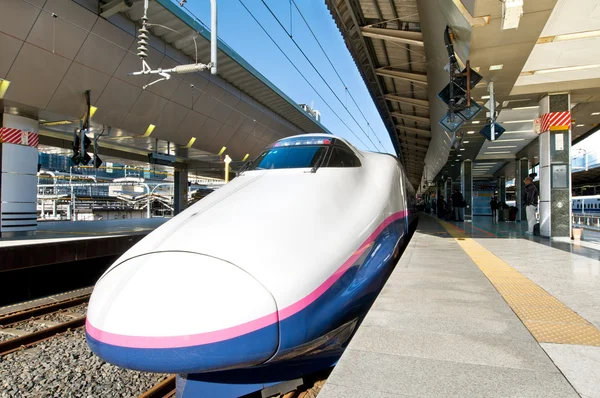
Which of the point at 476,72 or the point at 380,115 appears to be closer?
the point at 476,72

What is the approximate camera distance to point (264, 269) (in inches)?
98.3

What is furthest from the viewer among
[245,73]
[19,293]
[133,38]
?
[245,73]

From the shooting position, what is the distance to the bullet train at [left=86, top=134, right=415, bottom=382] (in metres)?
→ 2.24

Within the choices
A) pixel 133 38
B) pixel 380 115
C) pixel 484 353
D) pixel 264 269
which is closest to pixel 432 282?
pixel 484 353

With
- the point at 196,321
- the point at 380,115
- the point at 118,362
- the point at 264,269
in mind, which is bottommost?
the point at 118,362

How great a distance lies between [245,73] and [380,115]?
6370 millimetres

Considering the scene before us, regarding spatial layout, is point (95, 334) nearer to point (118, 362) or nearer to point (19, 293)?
point (118, 362)

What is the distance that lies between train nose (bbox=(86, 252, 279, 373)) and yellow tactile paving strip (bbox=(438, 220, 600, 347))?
6.33ft

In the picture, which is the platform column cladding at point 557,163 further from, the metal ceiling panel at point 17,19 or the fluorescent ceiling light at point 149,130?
the fluorescent ceiling light at point 149,130

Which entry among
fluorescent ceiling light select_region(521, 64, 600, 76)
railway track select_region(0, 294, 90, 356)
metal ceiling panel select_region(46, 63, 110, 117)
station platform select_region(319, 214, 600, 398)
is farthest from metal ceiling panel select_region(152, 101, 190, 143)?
station platform select_region(319, 214, 600, 398)

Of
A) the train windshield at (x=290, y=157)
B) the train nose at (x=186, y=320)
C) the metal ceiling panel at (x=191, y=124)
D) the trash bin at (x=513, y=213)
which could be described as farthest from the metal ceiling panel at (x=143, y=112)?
the trash bin at (x=513, y=213)

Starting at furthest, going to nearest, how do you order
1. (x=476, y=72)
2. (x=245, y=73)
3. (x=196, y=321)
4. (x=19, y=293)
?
(x=245, y=73)
(x=19, y=293)
(x=476, y=72)
(x=196, y=321)

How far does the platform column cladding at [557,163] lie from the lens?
28.7 feet

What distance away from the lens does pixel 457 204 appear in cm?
1734
